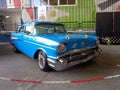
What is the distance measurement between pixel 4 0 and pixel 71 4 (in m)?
5.66

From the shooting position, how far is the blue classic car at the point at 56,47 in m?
4.36

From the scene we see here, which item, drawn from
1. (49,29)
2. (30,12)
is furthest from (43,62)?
(30,12)

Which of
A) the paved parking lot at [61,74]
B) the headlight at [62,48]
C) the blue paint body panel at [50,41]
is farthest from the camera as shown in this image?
the blue paint body panel at [50,41]

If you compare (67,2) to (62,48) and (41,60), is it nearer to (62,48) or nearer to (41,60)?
(41,60)

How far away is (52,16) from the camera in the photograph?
12.7m

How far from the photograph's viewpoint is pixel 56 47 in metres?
4.30

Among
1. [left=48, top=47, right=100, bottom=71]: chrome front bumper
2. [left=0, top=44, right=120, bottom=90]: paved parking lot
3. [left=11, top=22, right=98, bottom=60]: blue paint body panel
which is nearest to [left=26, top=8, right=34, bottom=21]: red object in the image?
[left=11, top=22, right=98, bottom=60]: blue paint body panel

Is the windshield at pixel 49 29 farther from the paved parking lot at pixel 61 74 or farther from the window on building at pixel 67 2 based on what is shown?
the window on building at pixel 67 2

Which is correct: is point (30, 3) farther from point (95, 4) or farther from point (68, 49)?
point (68, 49)

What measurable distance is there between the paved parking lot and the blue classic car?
0.27 metres

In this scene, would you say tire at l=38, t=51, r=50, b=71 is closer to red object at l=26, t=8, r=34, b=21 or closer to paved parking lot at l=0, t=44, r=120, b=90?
paved parking lot at l=0, t=44, r=120, b=90

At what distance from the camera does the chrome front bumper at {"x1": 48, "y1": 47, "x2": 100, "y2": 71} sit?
434 centimetres

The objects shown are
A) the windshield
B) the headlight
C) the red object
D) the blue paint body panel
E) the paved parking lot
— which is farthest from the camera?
the red object

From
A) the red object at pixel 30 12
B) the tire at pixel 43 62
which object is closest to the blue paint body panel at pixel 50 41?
the tire at pixel 43 62
